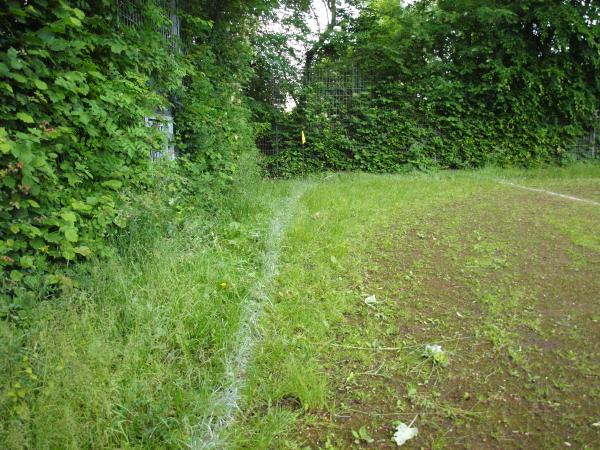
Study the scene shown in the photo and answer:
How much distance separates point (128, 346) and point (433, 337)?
1.66 m

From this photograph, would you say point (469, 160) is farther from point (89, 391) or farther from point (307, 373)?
point (89, 391)

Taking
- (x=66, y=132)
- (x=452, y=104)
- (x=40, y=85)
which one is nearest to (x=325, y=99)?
(x=452, y=104)

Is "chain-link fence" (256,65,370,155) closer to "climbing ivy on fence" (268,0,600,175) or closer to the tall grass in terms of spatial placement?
"climbing ivy on fence" (268,0,600,175)

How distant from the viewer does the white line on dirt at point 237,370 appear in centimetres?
158

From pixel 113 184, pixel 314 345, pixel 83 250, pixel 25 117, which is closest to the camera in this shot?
pixel 25 117

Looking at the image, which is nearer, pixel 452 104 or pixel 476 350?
pixel 476 350

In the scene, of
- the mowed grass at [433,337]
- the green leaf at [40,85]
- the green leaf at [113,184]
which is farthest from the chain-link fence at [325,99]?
the green leaf at [40,85]

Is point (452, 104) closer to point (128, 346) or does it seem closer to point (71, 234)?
point (71, 234)

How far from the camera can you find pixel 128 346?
1939mm

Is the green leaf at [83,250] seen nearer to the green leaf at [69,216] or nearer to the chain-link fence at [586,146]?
the green leaf at [69,216]

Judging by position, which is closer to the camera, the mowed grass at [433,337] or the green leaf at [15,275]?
the mowed grass at [433,337]

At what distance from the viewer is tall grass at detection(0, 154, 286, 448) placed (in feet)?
5.05

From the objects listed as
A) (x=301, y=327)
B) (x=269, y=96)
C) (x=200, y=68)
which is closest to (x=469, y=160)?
(x=269, y=96)

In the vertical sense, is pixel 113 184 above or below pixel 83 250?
above
